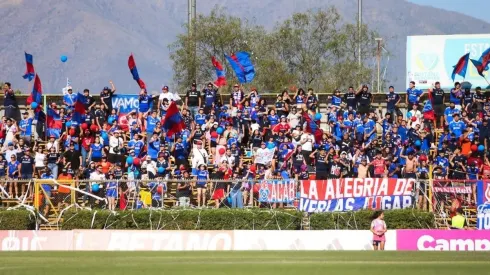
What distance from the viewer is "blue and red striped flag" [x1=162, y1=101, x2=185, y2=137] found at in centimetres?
3841

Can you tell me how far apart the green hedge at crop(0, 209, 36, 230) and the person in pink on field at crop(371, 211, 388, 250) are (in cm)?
1118

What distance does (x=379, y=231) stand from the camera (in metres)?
31.2

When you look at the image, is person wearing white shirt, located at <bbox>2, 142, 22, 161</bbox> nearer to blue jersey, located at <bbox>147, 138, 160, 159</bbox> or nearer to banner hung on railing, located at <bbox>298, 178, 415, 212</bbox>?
blue jersey, located at <bbox>147, 138, 160, 159</bbox>

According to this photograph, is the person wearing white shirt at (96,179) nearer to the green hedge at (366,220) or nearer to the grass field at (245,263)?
the grass field at (245,263)

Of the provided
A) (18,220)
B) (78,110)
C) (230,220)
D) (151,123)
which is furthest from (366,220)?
(78,110)

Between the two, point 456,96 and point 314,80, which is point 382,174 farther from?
point 314,80

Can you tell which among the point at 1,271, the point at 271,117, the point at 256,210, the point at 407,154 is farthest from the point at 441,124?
the point at 1,271

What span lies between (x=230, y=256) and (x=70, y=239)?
23.3 ft

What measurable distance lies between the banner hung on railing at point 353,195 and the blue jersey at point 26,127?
1253 cm

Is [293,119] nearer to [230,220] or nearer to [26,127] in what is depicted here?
[230,220]

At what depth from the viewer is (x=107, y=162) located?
124ft

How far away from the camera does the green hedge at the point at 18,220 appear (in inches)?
1355

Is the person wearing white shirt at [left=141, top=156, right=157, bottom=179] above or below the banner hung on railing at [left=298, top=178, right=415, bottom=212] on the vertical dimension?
above

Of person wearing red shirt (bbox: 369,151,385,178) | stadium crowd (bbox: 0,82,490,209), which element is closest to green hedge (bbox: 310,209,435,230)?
stadium crowd (bbox: 0,82,490,209)
